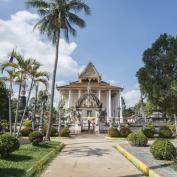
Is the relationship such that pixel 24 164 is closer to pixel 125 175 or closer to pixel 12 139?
pixel 12 139

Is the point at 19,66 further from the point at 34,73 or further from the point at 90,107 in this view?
the point at 90,107

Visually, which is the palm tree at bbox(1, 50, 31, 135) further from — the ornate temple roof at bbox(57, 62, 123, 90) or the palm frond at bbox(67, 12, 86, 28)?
the ornate temple roof at bbox(57, 62, 123, 90)

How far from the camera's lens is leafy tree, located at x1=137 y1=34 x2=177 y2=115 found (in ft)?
47.4

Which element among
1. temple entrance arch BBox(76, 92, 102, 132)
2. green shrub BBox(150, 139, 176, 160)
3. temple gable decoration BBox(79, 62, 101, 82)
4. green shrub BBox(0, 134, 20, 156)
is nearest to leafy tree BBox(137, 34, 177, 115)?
green shrub BBox(150, 139, 176, 160)

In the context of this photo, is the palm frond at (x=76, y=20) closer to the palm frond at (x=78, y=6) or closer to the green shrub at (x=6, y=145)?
the palm frond at (x=78, y=6)

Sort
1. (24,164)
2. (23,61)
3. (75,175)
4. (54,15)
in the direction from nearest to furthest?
(75,175) < (24,164) < (23,61) < (54,15)

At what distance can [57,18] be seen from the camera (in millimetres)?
26766

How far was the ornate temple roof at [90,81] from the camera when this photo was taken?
65.4 metres

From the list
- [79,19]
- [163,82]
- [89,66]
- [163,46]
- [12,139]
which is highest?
[89,66]

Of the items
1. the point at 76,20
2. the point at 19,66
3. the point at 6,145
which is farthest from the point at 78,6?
the point at 6,145

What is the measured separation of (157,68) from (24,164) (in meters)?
7.45

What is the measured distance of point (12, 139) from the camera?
1410cm

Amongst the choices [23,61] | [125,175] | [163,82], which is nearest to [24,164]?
[125,175]

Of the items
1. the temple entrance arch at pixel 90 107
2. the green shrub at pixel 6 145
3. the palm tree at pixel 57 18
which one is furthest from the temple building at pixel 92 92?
the green shrub at pixel 6 145
